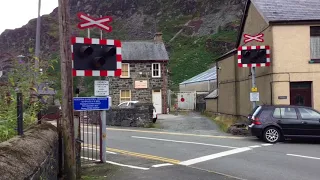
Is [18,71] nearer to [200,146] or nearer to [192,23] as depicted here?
[200,146]

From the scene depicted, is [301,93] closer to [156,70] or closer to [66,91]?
[66,91]

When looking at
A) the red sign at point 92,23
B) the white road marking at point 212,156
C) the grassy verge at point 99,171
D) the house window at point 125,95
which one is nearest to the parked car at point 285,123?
the white road marking at point 212,156

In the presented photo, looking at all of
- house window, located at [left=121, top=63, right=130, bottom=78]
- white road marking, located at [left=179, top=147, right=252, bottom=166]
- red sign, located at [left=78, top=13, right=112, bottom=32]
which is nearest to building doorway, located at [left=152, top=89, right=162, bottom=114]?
house window, located at [left=121, top=63, right=130, bottom=78]

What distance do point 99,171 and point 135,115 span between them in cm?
1556

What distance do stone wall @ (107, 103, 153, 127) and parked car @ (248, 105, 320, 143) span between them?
385 inches

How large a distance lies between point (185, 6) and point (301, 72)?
392 ft

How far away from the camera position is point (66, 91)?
25.5 feet

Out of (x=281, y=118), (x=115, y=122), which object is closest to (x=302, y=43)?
(x=281, y=118)

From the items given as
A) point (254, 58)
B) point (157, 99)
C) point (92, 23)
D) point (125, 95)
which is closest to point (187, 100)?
point (157, 99)

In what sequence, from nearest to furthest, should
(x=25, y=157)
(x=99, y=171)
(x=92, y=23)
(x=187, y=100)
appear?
(x=25, y=157)
(x=99, y=171)
(x=92, y=23)
(x=187, y=100)

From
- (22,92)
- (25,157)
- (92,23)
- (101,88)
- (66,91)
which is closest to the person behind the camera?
(25,157)

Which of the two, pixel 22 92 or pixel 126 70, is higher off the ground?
pixel 126 70

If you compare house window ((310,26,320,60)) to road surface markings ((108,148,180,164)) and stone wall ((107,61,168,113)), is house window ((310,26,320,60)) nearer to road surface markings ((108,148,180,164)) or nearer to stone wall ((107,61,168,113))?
road surface markings ((108,148,180,164))

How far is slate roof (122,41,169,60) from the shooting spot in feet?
122
